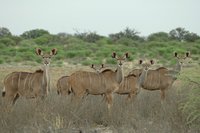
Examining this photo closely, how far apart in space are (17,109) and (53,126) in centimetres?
123

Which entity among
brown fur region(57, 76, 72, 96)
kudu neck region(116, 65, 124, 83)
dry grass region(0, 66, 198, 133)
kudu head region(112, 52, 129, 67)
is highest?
kudu head region(112, 52, 129, 67)

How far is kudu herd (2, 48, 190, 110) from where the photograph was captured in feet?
34.7

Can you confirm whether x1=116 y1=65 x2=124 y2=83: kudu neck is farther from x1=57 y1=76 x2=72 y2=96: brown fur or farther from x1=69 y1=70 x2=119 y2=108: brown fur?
x1=57 y1=76 x2=72 y2=96: brown fur

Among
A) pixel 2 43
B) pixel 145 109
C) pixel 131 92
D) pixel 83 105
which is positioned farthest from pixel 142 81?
pixel 2 43

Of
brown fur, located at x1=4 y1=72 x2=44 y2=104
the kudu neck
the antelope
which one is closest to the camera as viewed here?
the antelope

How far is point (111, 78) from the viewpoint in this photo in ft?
38.8

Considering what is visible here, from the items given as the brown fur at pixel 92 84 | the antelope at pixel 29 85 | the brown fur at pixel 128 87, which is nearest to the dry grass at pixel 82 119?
the antelope at pixel 29 85

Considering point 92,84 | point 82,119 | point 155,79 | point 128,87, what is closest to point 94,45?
point 155,79

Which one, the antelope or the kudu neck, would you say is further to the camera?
the kudu neck

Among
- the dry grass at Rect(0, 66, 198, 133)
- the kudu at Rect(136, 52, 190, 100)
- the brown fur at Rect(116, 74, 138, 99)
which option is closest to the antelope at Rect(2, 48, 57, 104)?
the dry grass at Rect(0, 66, 198, 133)

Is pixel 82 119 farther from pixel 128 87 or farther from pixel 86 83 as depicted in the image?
pixel 128 87

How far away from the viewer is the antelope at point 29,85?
10492mm

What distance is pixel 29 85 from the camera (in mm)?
10625

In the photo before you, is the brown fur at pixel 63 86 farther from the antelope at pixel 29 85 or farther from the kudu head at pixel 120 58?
the kudu head at pixel 120 58
